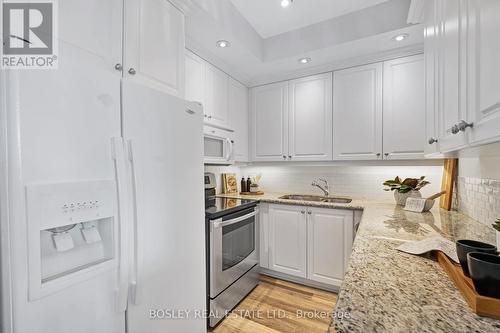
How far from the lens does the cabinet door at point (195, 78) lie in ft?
6.62

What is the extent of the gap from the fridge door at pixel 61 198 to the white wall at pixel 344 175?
185 centimetres

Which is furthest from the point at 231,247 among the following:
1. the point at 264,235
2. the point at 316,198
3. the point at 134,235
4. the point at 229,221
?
the point at 316,198

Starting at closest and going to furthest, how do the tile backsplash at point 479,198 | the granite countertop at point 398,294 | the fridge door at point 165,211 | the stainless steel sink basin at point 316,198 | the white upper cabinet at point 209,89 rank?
the granite countertop at point 398,294 → the fridge door at point 165,211 → the tile backsplash at point 479,198 → the white upper cabinet at point 209,89 → the stainless steel sink basin at point 316,198

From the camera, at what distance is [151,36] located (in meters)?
1.41

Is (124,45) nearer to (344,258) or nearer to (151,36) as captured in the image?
(151,36)

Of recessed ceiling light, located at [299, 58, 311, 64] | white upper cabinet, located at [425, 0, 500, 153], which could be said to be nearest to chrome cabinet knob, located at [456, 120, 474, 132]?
white upper cabinet, located at [425, 0, 500, 153]

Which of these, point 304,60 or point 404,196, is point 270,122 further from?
point 404,196

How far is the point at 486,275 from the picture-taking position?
0.54 metres

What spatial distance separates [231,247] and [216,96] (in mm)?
1587

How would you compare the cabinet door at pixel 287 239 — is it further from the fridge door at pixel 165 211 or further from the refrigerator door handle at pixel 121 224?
the refrigerator door handle at pixel 121 224

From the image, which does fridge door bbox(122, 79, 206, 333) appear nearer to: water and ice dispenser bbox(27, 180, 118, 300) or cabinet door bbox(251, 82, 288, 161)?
water and ice dispenser bbox(27, 180, 118, 300)

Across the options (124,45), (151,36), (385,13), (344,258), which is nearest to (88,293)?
(124,45)

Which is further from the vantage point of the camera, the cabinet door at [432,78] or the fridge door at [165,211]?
the cabinet door at [432,78]

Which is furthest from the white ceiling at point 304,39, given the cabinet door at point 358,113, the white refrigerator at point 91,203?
the white refrigerator at point 91,203
